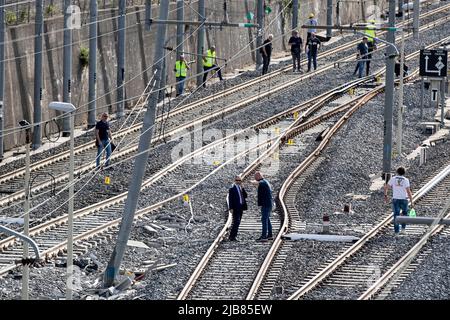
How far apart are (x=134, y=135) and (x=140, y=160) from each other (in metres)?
13.7

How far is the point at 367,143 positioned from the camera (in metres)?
35.8

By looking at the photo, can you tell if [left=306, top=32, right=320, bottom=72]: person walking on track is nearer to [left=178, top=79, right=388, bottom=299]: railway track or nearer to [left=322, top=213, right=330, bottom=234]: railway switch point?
[left=178, top=79, right=388, bottom=299]: railway track

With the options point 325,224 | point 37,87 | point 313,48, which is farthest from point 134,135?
point 325,224

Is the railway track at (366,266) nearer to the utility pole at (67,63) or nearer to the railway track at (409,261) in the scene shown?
the railway track at (409,261)

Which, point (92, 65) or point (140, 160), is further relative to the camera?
point (92, 65)

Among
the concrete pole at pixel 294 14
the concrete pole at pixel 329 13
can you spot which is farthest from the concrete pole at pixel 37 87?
the concrete pole at pixel 329 13

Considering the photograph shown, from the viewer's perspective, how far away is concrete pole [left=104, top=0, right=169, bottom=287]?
22.4 metres

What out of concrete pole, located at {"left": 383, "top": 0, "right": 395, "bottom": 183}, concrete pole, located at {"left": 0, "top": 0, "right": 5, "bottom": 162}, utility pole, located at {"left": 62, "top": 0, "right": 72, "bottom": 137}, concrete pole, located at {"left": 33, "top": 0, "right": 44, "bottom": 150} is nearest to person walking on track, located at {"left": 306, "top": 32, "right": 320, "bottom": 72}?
utility pole, located at {"left": 62, "top": 0, "right": 72, "bottom": 137}

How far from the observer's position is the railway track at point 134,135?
30016 millimetres

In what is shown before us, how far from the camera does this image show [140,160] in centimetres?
2289

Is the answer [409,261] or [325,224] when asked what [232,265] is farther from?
[409,261]

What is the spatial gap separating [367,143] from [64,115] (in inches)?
300
